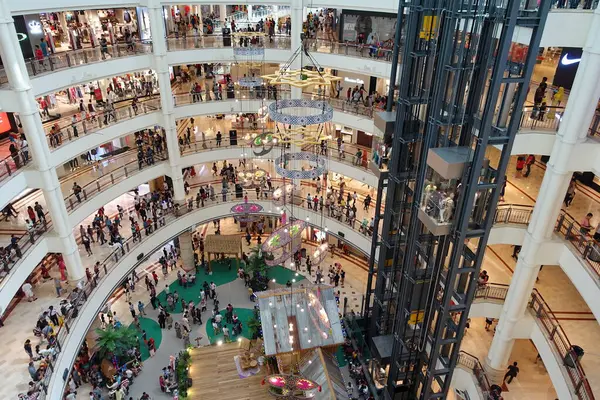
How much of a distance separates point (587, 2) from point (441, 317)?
8547 mm

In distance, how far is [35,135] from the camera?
47.4 ft

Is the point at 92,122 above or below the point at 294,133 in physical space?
below

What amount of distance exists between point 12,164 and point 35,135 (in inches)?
47.7

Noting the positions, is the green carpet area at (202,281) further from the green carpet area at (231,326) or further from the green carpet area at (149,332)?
the green carpet area at (231,326)

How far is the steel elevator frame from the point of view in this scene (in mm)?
10070

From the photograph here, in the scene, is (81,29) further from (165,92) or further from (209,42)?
(209,42)

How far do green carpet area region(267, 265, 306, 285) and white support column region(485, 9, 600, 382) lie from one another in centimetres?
1094

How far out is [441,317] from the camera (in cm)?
1207

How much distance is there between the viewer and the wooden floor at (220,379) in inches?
653

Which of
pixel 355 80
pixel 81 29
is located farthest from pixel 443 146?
pixel 81 29

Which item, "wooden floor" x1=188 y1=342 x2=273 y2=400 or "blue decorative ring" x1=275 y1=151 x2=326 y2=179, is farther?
"wooden floor" x1=188 y1=342 x2=273 y2=400

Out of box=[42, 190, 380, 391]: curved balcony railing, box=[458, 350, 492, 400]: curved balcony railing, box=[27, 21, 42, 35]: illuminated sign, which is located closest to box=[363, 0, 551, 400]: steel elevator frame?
box=[458, 350, 492, 400]: curved balcony railing

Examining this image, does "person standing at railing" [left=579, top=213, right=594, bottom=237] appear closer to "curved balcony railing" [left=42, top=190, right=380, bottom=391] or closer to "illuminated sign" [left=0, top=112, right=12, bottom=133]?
"curved balcony railing" [left=42, top=190, right=380, bottom=391]

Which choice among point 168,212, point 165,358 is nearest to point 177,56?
point 168,212
